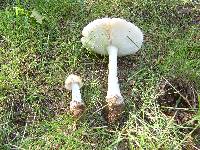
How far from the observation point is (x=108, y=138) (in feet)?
10.2

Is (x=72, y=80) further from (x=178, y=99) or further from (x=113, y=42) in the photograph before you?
(x=178, y=99)

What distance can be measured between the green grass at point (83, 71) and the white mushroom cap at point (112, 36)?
13cm

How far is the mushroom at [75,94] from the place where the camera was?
3.23m

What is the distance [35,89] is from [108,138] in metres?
0.69

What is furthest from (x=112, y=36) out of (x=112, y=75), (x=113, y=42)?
(x=112, y=75)

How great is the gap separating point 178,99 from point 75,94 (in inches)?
29.3

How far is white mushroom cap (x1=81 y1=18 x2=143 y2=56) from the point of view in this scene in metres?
3.32

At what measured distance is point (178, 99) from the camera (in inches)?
131

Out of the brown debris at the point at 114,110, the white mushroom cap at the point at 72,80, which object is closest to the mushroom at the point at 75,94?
the white mushroom cap at the point at 72,80

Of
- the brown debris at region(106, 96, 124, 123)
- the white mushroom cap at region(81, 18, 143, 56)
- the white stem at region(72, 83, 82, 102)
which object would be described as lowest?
the brown debris at region(106, 96, 124, 123)

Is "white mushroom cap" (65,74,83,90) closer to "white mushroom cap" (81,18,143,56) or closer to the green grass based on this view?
the green grass

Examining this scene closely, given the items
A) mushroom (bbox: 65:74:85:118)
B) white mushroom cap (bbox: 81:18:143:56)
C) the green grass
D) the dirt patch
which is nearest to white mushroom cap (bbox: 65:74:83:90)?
mushroom (bbox: 65:74:85:118)

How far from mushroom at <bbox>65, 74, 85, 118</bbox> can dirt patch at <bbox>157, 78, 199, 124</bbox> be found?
22.7 inches

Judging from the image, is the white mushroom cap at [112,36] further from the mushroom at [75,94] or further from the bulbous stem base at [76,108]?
the bulbous stem base at [76,108]
